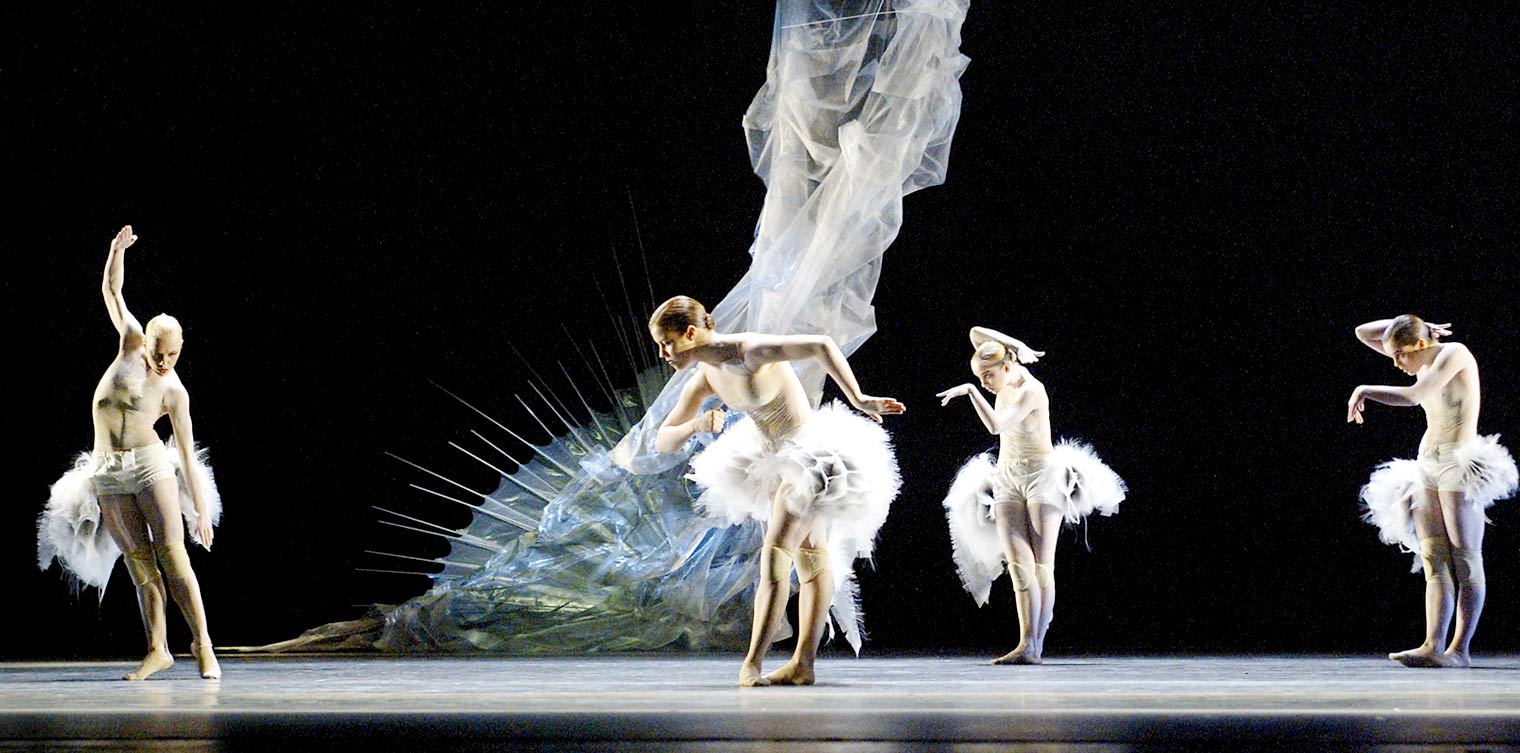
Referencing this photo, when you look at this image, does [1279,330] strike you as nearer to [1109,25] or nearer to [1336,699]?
[1109,25]

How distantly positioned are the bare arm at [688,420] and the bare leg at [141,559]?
5.15 feet

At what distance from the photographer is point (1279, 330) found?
5773 mm

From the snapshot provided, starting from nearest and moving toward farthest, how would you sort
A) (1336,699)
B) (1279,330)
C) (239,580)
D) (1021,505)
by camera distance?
(1336,699) → (1021,505) → (1279,330) → (239,580)

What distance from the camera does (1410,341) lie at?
452 centimetres

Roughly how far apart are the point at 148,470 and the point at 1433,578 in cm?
364

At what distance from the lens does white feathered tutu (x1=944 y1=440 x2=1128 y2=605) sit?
4.80 metres

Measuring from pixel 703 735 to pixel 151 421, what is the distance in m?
2.42

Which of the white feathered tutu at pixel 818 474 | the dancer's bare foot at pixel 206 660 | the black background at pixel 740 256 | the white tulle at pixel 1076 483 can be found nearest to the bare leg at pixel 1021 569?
the white tulle at pixel 1076 483

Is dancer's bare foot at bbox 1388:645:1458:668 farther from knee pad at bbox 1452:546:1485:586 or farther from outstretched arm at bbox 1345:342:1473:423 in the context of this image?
outstretched arm at bbox 1345:342:1473:423

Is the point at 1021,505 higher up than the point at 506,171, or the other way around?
the point at 506,171

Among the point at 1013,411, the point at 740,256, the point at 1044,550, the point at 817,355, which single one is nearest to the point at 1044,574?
the point at 1044,550

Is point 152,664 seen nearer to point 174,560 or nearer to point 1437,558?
A: point 174,560

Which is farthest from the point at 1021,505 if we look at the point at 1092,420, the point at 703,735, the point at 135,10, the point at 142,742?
the point at 135,10

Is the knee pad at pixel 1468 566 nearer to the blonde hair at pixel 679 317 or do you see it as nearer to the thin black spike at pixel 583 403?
the blonde hair at pixel 679 317
